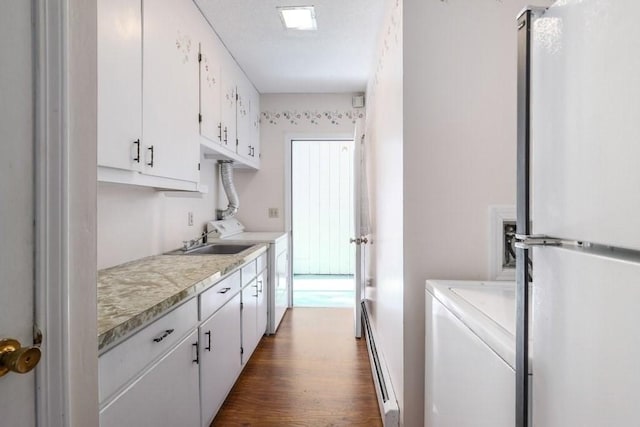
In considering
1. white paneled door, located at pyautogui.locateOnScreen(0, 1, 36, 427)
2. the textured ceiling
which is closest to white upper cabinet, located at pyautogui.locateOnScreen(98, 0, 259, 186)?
the textured ceiling

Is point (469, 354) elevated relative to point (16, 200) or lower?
lower

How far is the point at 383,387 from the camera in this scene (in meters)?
1.92

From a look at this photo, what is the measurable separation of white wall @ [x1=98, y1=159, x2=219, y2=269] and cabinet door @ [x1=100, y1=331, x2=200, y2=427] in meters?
0.68

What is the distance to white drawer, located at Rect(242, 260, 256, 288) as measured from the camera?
2.29 meters

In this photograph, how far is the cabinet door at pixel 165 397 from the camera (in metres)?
0.98

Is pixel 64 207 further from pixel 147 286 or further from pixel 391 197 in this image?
pixel 391 197

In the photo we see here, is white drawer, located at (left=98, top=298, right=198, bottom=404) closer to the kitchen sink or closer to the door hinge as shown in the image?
the door hinge

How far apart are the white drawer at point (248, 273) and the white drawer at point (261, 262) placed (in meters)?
0.13

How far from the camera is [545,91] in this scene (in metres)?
0.59

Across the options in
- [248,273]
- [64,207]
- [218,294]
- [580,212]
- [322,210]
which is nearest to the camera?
[580,212]

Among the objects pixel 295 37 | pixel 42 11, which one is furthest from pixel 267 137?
pixel 42 11

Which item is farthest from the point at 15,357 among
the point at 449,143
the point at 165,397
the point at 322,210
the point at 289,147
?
the point at 322,210

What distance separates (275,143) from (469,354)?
132 inches

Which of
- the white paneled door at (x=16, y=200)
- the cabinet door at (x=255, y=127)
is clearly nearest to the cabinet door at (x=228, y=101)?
the cabinet door at (x=255, y=127)
